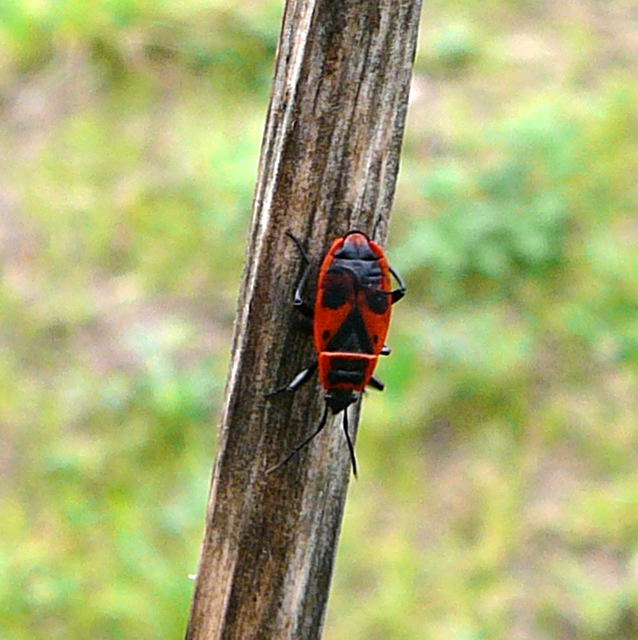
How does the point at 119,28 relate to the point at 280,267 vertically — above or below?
above

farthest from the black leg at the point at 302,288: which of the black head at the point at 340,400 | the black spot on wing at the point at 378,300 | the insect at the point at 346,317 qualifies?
the black spot on wing at the point at 378,300

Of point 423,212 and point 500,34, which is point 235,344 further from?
point 500,34

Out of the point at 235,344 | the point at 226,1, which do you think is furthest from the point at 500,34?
the point at 235,344

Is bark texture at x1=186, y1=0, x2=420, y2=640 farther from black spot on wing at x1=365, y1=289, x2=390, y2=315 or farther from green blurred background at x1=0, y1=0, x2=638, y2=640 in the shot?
green blurred background at x1=0, y1=0, x2=638, y2=640

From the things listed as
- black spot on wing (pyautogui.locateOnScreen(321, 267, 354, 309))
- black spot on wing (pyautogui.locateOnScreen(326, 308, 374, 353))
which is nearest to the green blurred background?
black spot on wing (pyautogui.locateOnScreen(326, 308, 374, 353))

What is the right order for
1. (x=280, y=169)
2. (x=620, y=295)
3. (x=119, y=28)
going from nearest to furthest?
(x=280, y=169) → (x=620, y=295) → (x=119, y=28)

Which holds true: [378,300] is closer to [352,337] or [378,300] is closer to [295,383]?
[352,337]

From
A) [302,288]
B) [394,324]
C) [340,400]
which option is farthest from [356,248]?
[394,324]
